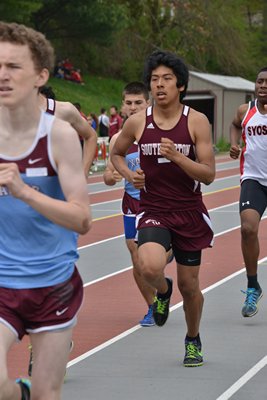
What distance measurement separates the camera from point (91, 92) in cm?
5747

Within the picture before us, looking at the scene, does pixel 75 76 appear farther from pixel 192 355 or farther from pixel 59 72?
pixel 192 355

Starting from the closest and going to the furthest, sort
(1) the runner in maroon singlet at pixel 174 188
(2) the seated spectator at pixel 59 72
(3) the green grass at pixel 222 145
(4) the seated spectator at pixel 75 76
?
(1) the runner in maroon singlet at pixel 174 188 → (3) the green grass at pixel 222 145 → (2) the seated spectator at pixel 59 72 → (4) the seated spectator at pixel 75 76

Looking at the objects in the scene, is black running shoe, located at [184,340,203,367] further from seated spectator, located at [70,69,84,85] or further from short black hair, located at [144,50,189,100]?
seated spectator, located at [70,69,84,85]

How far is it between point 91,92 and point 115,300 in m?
46.9

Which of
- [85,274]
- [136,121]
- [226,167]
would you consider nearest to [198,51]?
[226,167]

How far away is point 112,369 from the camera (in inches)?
315

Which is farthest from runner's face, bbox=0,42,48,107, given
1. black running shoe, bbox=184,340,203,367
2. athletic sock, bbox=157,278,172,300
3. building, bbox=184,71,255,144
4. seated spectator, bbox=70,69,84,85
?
seated spectator, bbox=70,69,84,85

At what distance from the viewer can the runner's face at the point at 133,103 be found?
9.80 meters

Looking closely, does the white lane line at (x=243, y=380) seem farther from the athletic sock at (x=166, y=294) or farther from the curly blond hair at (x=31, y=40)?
the curly blond hair at (x=31, y=40)

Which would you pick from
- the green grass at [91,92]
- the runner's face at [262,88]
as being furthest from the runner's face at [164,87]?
the green grass at [91,92]

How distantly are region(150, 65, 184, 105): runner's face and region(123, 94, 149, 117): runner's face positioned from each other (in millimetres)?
1571

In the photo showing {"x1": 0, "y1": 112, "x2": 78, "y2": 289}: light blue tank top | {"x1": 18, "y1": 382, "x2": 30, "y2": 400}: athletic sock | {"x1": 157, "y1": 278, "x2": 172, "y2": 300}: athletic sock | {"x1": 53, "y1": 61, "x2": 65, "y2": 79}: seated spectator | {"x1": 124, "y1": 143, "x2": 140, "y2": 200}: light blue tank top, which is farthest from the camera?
{"x1": 53, "y1": 61, "x2": 65, "y2": 79}: seated spectator

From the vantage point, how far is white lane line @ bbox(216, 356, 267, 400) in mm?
7270

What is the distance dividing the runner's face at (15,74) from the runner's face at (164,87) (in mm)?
3144
